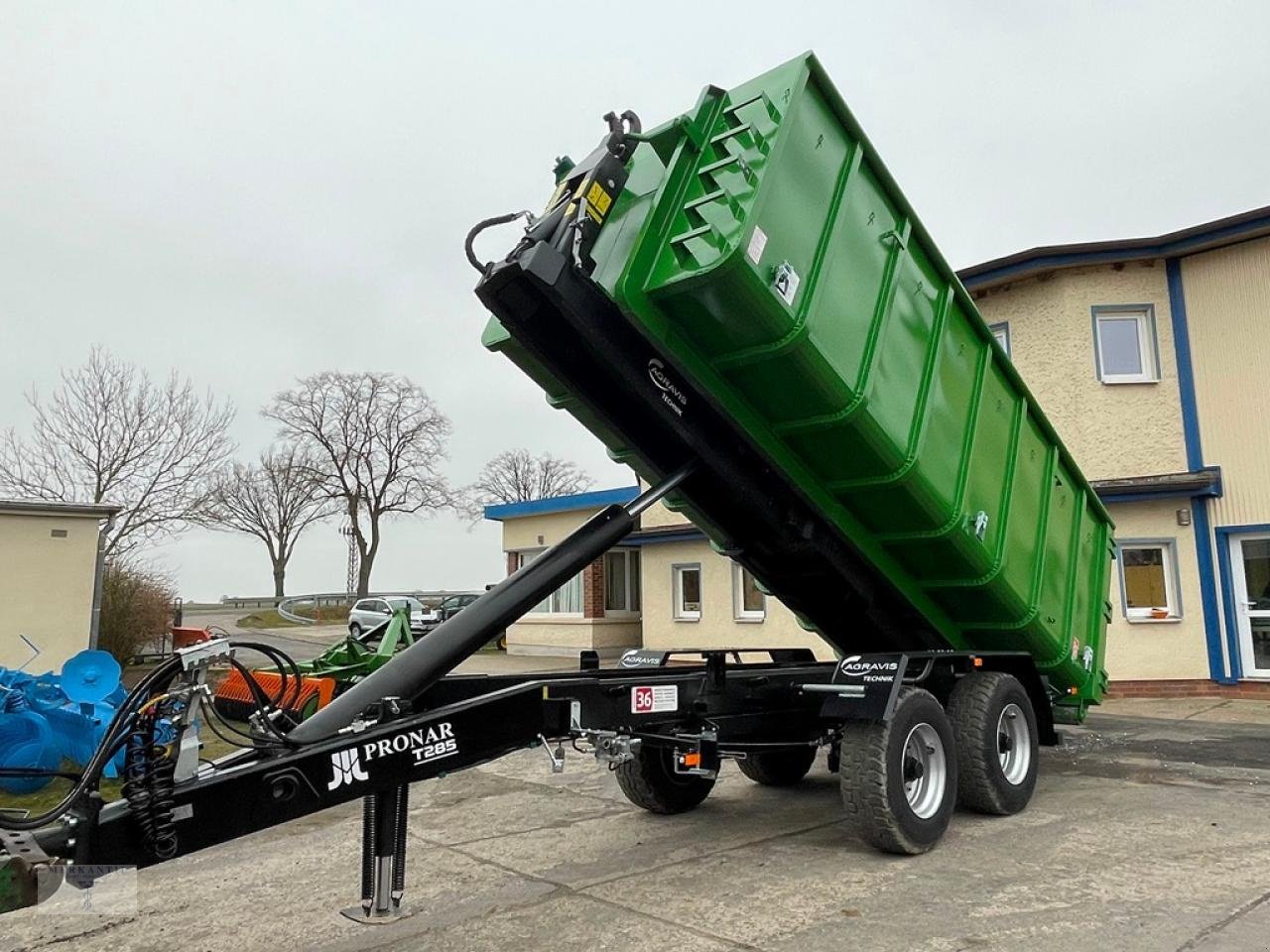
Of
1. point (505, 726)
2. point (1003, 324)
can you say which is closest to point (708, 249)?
point (505, 726)

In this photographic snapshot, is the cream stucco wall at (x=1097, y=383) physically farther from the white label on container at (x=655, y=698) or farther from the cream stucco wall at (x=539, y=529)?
the white label on container at (x=655, y=698)

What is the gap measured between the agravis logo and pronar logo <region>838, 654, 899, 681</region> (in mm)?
3116

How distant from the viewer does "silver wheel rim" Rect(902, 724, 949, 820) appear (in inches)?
223

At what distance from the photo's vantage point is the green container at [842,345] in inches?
176

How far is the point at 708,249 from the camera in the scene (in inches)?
170

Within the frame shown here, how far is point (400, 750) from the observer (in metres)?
3.79

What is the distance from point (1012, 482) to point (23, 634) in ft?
50.1

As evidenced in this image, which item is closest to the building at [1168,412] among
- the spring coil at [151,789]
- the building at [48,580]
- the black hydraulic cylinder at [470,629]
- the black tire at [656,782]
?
the black tire at [656,782]

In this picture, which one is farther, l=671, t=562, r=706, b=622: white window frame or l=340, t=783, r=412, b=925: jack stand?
l=671, t=562, r=706, b=622: white window frame

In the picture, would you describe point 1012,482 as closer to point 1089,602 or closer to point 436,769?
point 1089,602

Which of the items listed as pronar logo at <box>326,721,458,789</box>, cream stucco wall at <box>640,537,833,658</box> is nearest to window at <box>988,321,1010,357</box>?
cream stucco wall at <box>640,537,833,658</box>

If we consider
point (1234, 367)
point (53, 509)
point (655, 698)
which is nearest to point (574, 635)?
point (53, 509)

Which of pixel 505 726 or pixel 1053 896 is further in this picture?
pixel 1053 896

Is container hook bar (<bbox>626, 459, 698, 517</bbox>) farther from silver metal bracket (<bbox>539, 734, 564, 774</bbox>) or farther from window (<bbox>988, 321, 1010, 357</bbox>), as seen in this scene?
window (<bbox>988, 321, 1010, 357</bbox>)
